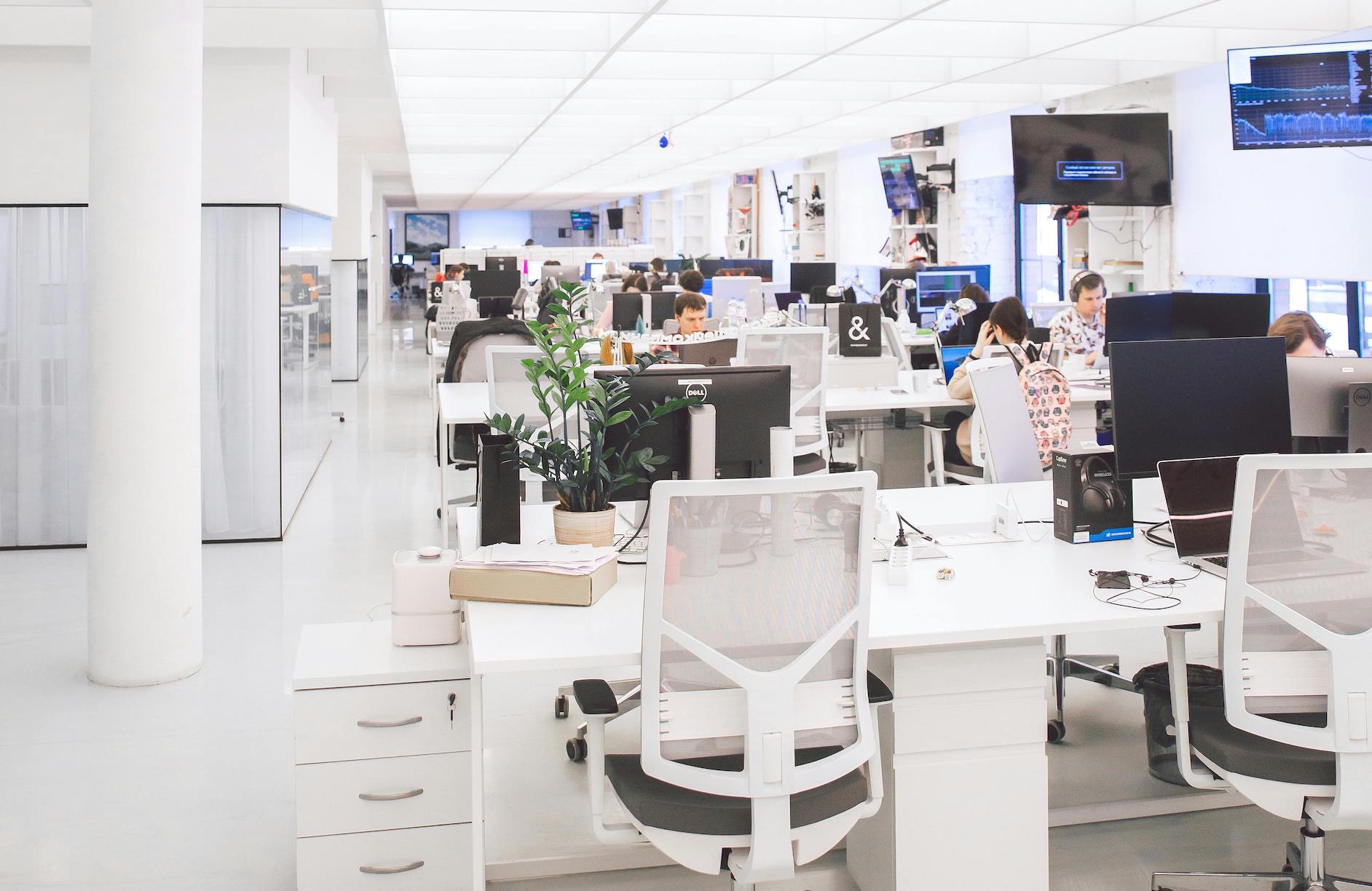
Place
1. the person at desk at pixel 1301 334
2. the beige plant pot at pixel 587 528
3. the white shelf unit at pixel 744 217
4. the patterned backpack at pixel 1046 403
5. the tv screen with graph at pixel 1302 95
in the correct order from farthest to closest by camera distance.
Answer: the white shelf unit at pixel 744 217 → the tv screen with graph at pixel 1302 95 → the patterned backpack at pixel 1046 403 → the person at desk at pixel 1301 334 → the beige plant pot at pixel 587 528

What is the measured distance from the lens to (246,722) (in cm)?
436

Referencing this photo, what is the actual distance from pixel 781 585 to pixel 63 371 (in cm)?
567

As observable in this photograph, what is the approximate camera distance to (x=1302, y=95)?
306 inches

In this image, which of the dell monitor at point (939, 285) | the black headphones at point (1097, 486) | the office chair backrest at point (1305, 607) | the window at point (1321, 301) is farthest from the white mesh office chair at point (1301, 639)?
the dell monitor at point (939, 285)

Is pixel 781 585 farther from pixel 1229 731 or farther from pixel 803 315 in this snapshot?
pixel 803 315

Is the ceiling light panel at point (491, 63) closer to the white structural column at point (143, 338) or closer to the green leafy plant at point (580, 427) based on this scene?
the white structural column at point (143, 338)

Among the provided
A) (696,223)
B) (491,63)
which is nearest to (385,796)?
(491,63)

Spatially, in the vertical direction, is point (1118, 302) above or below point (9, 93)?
below

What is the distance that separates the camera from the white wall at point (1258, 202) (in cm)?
859

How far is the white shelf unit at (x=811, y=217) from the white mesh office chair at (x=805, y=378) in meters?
12.3

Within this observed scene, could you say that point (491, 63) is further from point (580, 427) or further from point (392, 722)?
point (392, 722)

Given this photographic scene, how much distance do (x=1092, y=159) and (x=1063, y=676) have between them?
6824 millimetres

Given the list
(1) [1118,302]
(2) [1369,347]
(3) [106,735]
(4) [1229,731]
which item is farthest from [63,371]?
(2) [1369,347]

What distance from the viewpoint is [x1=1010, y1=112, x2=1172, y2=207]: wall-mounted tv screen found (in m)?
9.95
